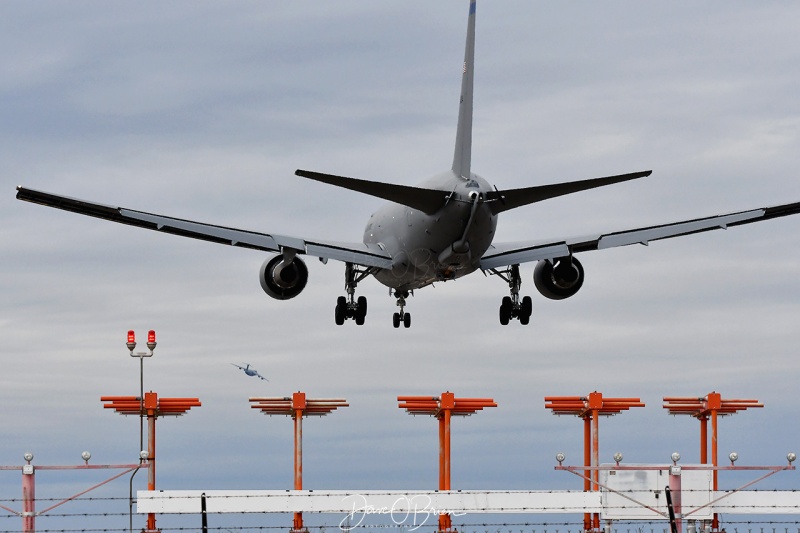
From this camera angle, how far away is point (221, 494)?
58219 millimetres

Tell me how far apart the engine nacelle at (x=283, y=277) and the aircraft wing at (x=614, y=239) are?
8415 millimetres

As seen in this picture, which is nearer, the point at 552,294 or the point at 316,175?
the point at 316,175

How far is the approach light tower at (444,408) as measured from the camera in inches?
3182

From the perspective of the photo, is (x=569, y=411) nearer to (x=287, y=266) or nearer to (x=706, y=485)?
(x=706, y=485)

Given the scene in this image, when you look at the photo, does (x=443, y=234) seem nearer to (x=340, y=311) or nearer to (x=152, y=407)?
(x=340, y=311)

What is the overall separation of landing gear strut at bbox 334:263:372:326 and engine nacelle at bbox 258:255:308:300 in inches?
134

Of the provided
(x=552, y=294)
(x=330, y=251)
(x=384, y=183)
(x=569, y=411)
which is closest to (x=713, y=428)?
A: (x=569, y=411)

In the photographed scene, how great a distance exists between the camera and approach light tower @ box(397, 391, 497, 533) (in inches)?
3182

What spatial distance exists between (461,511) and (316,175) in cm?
1520

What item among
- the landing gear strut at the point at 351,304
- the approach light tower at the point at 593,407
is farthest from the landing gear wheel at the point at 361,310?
the approach light tower at the point at 593,407

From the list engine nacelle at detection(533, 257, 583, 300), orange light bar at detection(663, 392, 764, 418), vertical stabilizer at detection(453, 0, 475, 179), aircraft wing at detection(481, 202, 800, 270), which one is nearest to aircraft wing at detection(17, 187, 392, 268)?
aircraft wing at detection(481, 202, 800, 270)

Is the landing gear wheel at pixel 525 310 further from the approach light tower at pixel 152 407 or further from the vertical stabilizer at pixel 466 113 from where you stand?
the approach light tower at pixel 152 407

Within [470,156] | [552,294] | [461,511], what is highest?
[470,156]

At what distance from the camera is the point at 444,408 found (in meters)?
80.8
